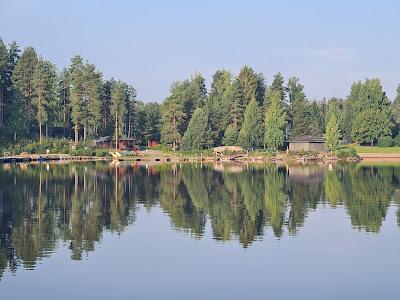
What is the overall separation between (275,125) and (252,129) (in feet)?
14.9

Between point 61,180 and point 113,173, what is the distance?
42.9ft

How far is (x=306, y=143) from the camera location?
131375mm

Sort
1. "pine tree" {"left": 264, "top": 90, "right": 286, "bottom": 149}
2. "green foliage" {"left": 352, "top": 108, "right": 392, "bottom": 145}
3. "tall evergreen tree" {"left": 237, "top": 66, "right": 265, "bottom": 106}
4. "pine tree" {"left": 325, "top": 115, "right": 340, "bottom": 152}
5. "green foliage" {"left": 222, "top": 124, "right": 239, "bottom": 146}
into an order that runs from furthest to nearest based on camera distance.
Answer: "tall evergreen tree" {"left": 237, "top": 66, "right": 265, "bottom": 106} → "green foliage" {"left": 352, "top": 108, "right": 392, "bottom": 145} → "pine tree" {"left": 325, "top": 115, "right": 340, "bottom": 152} → "green foliage" {"left": 222, "top": 124, "right": 239, "bottom": 146} → "pine tree" {"left": 264, "top": 90, "right": 286, "bottom": 149}

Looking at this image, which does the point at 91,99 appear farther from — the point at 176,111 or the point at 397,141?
the point at 397,141

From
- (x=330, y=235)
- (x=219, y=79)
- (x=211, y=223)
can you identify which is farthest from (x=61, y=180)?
(x=219, y=79)

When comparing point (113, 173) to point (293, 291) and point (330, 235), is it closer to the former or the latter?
point (330, 235)

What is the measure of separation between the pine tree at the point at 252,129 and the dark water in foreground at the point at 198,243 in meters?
69.2

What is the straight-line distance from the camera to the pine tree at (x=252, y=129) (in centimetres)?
12900

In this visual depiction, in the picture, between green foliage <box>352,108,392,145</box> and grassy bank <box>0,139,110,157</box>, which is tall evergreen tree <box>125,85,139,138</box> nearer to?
grassy bank <box>0,139,110,157</box>

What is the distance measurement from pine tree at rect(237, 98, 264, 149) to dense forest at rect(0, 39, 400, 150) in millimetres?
193

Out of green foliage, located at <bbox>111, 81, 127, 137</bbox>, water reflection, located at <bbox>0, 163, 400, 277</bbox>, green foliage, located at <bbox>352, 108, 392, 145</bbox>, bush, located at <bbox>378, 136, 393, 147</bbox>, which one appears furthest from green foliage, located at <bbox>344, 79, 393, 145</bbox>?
water reflection, located at <bbox>0, 163, 400, 277</bbox>

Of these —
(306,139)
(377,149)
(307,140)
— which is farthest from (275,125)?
(377,149)

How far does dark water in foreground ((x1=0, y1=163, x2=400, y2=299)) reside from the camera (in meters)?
23.6

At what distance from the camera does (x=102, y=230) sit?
35.8 metres
